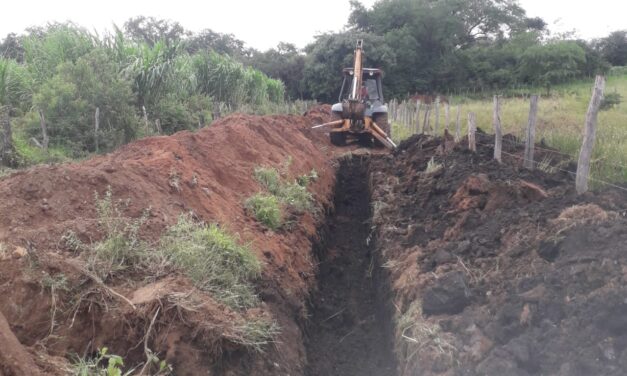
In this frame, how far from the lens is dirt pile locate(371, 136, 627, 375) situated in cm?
417

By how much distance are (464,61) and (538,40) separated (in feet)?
21.6

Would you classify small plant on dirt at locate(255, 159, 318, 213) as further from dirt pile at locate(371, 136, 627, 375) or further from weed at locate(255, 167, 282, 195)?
dirt pile at locate(371, 136, 627, 375)

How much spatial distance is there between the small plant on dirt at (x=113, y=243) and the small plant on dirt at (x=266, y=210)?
2.43 meters

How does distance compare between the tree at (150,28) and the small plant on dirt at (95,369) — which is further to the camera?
the tree at (150,28)

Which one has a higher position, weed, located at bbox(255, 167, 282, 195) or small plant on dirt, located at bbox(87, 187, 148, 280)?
small plant on dirt, located at bbox(87, 187, 148, 280)

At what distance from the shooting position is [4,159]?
1002 cm

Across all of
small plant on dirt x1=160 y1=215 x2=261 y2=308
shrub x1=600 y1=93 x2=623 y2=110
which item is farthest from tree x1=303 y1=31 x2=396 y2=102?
small plant on dirt x1=160 y1=215 x2=261 y2=308

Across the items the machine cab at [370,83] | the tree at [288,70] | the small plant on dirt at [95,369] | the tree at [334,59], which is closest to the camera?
the small plant on dirt at [95,369]

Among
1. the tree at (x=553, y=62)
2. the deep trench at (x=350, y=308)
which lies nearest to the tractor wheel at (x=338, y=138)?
the deep trench at (x=350, y=308)

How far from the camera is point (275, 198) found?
879cm

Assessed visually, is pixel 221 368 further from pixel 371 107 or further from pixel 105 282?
pixel 371 107

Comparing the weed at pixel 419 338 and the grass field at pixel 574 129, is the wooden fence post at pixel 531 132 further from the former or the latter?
the weed at pixel 419 338

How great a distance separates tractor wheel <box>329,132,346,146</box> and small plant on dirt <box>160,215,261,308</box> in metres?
12.3

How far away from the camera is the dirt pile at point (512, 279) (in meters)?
4.17
